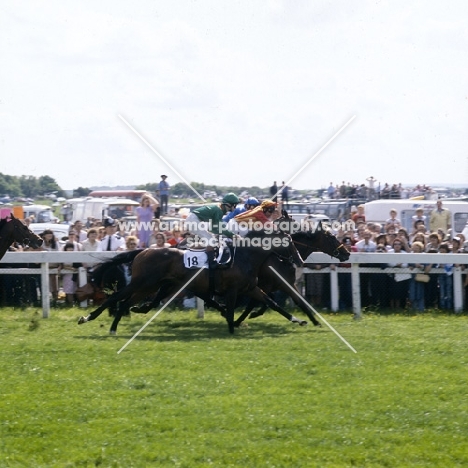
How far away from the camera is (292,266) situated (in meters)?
13.8

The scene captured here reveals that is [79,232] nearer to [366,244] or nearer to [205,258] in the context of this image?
[205,258]

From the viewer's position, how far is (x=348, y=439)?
721 cm

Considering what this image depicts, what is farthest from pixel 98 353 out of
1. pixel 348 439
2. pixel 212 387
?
pixel 348 439

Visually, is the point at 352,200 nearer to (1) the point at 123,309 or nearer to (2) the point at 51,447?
(1) the point at 123,309

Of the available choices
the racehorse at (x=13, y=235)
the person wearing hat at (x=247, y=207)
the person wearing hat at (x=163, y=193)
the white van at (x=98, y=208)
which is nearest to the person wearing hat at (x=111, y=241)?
the racehorse at (x=13, y=235)

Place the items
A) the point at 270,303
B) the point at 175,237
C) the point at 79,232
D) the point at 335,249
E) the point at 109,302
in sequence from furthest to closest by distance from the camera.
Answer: the point at 79,232
the point at 175,237
the point at 335,249
the point at 270,303
the point at 109,302

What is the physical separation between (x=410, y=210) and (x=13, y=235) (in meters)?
11.3

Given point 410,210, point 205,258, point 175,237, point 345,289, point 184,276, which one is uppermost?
point 410,210

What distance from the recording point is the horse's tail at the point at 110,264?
1310 cm

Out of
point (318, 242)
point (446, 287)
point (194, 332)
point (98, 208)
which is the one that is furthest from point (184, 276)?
point (98, 208)

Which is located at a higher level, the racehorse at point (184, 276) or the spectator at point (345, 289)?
the racehorse at point (184, 276)

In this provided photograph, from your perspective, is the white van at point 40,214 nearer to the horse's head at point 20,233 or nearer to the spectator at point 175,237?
the spectator at point 175,237

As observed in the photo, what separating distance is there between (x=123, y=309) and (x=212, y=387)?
13.6ft

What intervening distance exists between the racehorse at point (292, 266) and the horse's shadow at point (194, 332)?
30 centimetres
